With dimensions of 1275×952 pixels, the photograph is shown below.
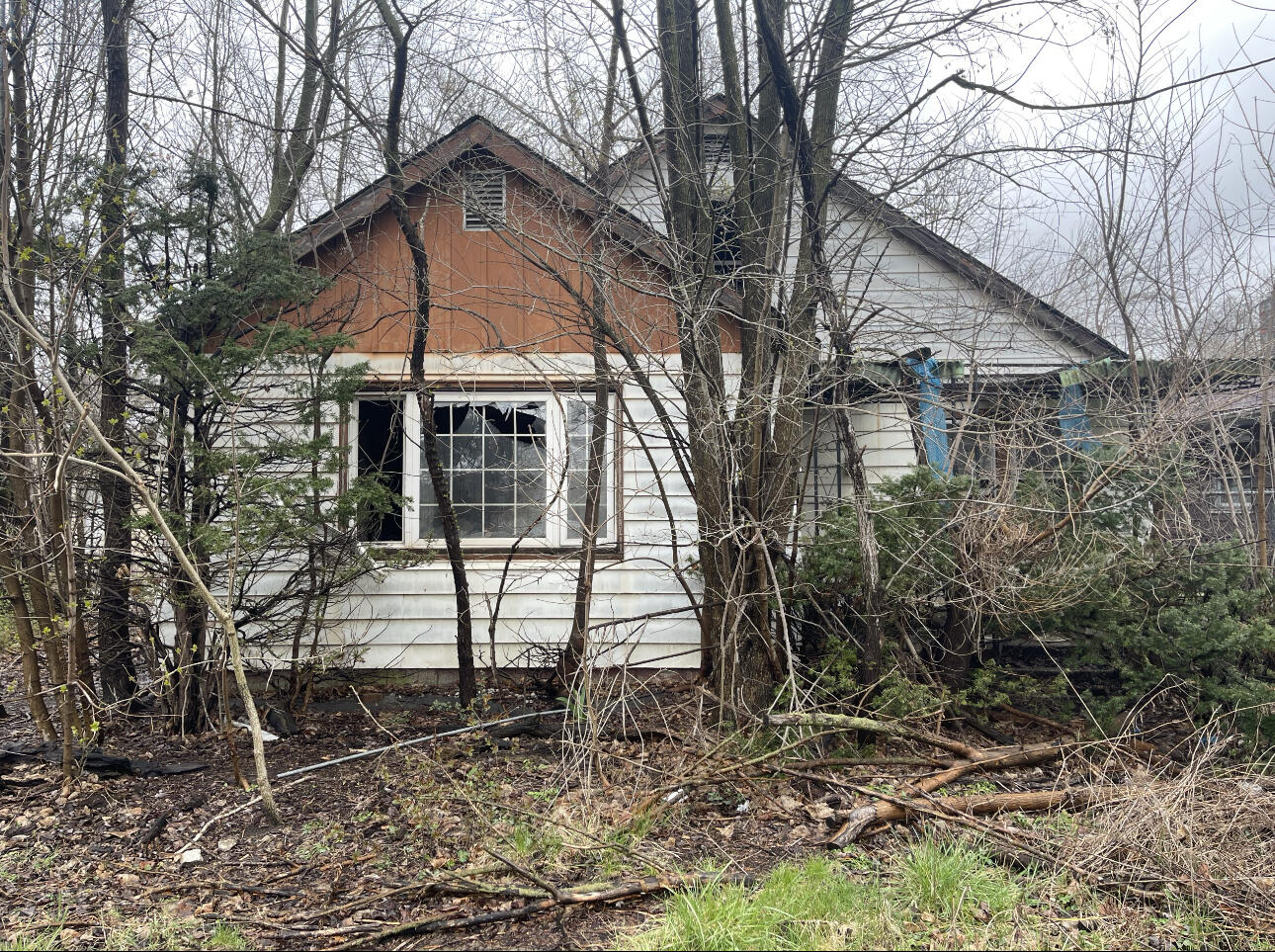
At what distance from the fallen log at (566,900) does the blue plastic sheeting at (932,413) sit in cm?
292

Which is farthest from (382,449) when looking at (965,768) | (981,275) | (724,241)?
(981,275)

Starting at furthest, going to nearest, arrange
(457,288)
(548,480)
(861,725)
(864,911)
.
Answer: (457,288), (548,480), (861,725), (864,911)

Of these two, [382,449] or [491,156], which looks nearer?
[491,156]

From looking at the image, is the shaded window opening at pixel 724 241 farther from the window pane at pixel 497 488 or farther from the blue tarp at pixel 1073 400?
the blue tarp at pixel 1073 400

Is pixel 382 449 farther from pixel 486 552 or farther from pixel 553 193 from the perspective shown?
pixel 553 193

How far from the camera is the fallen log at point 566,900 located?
3803mm

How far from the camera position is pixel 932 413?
A: 7.88 meters

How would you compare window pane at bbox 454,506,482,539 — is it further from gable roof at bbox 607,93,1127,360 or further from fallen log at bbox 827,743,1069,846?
fallen log at bbox 827,743,1069,846

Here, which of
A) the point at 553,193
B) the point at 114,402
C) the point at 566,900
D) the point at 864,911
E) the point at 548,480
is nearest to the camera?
the point at 864,911

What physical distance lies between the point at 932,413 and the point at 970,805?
390 cm

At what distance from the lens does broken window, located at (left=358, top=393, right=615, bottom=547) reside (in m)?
8.16

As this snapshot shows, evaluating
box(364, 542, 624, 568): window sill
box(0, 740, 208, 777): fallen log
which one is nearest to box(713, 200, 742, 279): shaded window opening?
box(364, 542, 624, 568): window sill

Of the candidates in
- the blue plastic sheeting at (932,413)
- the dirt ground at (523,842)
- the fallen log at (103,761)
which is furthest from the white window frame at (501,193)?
the fallen log at (103,761)

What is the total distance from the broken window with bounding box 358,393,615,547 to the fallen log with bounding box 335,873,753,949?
13.9 feet
